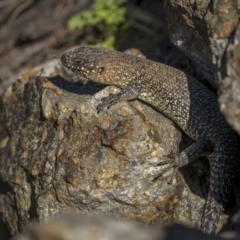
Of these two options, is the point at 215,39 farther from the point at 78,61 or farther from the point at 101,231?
the point at 101,231

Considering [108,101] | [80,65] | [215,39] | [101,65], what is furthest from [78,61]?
[215,39]

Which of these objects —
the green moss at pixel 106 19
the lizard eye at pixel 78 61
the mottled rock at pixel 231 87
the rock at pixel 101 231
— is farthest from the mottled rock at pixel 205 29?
the green moss at pixel 106 19

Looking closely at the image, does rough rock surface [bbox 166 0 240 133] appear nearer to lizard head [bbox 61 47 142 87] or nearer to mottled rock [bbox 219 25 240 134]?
mottled rock [bbox 219 25 240 134]

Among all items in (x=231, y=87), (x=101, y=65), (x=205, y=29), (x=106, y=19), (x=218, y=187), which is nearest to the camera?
(x=231, y=87)

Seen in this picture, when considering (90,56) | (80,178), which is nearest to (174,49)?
(90,56)

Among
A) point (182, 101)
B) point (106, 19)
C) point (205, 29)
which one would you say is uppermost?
point (205, 29)

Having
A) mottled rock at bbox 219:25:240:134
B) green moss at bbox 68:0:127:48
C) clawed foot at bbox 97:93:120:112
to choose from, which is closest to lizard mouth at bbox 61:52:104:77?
clawed foot at bbox 97:93:120:112

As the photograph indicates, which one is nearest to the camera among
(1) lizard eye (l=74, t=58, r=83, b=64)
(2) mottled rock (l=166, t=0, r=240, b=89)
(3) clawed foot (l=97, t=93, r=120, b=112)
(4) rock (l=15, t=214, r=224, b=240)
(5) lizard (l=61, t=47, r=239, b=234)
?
(4) rock (l=15, t=214, r=224, b=240)
